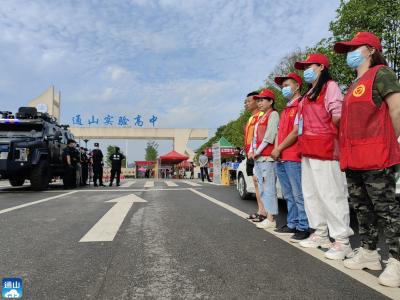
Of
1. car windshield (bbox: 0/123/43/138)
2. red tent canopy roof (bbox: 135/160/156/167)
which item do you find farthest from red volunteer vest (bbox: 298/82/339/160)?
red tent canopy roof (bbox: 135/160/156/167)

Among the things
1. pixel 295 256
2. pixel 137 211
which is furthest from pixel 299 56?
pixel 295 256

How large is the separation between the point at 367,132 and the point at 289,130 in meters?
1.58

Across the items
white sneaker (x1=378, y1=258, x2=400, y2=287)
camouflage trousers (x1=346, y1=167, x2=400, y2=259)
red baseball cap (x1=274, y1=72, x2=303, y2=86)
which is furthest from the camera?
red baseball cap (x1=274, y1=72, x2=303, y2=86)

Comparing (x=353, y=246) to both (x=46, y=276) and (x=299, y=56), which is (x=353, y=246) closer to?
(x=46, y=276)

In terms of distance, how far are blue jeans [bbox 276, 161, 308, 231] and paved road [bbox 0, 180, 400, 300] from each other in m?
0.40

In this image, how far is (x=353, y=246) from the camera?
3924mm

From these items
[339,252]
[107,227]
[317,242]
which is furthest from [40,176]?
[339,252]

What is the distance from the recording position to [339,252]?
11.2 feet

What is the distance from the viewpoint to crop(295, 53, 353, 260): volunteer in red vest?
11.6ft

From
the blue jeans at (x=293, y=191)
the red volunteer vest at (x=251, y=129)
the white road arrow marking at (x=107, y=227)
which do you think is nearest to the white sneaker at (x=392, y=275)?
the blue jeans at (x=293, y=191)

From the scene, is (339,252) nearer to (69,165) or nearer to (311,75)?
(311,75)

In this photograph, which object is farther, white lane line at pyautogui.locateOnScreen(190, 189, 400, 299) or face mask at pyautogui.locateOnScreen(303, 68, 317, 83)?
face mask at pyautogui.locateOnScreen(303, 68, 317, 83)

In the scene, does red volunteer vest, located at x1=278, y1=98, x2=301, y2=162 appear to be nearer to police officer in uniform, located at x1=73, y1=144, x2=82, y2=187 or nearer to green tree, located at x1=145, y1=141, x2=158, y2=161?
police officer in uniform, located at x1=73, y1=144, x2=82, y2=187

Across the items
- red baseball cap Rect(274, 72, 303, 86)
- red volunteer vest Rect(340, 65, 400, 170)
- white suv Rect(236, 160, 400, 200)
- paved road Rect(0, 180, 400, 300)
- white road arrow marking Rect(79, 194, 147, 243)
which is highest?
red baseball cap Rect(274, 72, 303, 86)
